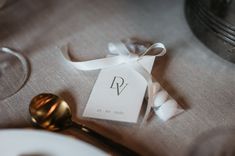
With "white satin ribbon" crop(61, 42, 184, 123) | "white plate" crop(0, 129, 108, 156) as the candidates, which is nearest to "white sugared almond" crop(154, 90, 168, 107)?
"white satin ribbon" crop(61, 42, 184, 123)

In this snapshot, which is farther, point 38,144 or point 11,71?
point 11,71

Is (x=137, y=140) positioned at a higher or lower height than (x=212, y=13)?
lower

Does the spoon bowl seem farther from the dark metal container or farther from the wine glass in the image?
the dark metal container

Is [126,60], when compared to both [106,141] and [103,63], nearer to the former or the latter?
[103,63]

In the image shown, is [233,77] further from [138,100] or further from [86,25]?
[86,25]

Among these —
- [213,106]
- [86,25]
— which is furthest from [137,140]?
[86,25]

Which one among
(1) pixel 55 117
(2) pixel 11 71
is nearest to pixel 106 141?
(1) pixel 55 117

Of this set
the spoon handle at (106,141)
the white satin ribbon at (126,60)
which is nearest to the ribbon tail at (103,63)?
the white satin ribbon at (126,60)
